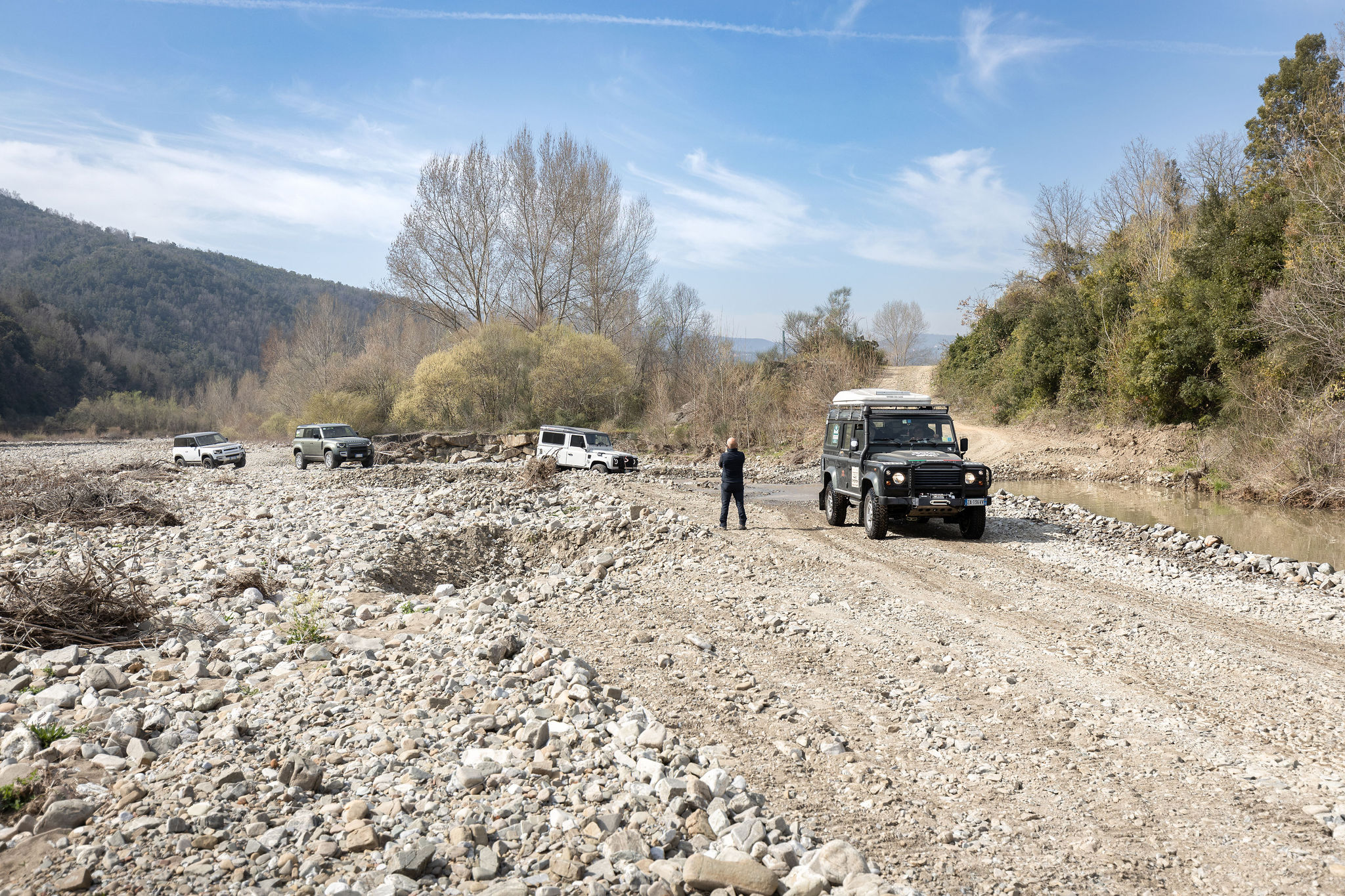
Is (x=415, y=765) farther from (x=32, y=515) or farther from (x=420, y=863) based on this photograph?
(x=32, y=515)

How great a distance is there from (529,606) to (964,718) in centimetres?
530

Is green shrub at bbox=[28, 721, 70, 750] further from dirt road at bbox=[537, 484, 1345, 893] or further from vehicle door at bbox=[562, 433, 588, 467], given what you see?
vehicle door at bbox=[562, 433, 588, 467]

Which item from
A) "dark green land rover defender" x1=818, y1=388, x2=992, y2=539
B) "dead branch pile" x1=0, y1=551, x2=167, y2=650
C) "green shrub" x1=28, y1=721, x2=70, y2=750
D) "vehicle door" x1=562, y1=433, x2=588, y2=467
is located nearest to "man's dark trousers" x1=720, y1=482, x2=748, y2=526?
"dark green land rover defender" x1=818, y1=388, x2=992, y2=539

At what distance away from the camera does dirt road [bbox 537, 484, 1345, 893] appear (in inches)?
151

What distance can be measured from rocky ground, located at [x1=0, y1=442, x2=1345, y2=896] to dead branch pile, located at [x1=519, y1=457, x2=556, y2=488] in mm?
9128

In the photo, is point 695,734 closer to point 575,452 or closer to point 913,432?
point 913,432

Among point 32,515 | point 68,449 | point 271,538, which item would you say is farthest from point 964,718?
point 68,449

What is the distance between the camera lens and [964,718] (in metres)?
5.53

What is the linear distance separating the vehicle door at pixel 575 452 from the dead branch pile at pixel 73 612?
1743 centimetres

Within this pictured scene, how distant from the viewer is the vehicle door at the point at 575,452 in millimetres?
24906

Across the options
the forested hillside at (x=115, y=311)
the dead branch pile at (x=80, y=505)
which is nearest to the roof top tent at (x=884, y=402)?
the dead branch pile at (x=80, y=505)

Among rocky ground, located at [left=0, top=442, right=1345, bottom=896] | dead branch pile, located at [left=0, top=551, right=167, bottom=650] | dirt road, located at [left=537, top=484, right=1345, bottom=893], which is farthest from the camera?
dead branch pile, located at [left=0, top=551, right=167, bottom=650]

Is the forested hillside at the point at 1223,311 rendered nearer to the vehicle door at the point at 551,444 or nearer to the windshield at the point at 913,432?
the windshield at the point at 913,432

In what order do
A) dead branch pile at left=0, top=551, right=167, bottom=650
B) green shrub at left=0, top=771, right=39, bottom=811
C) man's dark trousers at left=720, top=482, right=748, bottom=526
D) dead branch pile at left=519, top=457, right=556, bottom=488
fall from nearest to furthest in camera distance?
1. green shrub at left=0, top=771, right=39, bottom=811
2. dead branch pile at left=0, top=551, right=167, bottom=650
3. man's dark trousers at left=720, top=482, right=748, bottom=526
4. dead branch pile at left=519, top=457, right=556, bottom=488
